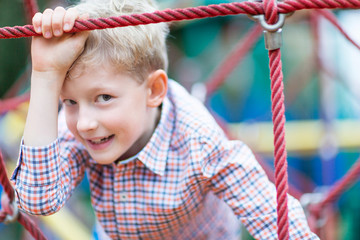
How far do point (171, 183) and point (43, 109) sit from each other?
0.81 feet

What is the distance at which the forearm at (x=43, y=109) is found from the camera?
68 cm

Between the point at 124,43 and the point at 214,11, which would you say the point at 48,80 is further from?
the point at 214,11

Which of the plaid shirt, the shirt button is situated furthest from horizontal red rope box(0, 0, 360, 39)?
the shirt button

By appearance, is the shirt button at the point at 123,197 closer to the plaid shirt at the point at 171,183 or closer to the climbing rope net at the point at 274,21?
the plaid shirt at the point at 171,183

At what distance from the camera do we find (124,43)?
728 millimetres

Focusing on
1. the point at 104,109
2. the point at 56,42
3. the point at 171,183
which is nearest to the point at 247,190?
the point at 171,183

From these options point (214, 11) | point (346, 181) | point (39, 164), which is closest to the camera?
point (214, 11)

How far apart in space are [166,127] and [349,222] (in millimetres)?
1205

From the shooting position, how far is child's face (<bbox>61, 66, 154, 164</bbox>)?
69 centimetres

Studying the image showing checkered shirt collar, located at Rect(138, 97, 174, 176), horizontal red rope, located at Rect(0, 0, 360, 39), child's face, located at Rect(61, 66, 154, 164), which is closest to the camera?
horizontal red rope, located at Rect(0, 0, 360, 39)

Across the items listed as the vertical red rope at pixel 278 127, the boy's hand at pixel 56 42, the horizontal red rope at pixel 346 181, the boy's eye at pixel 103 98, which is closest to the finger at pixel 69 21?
the boy's hand at pixel 56 42

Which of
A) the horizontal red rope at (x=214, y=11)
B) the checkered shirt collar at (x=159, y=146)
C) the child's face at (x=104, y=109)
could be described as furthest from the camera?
the checkered shirt collar at (x=159, y=146)

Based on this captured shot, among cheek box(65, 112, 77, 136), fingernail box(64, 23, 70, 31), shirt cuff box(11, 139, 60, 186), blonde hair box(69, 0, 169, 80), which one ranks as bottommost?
shirt cuff box(11, 139, 60, 186)

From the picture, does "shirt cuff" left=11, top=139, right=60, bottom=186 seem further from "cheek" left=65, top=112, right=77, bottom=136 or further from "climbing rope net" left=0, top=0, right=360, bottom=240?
"climbing rope net" left=0, top=0, right=360, bottom=240
